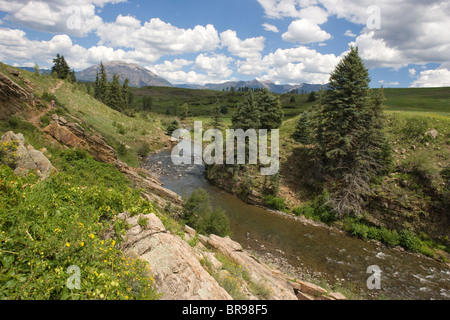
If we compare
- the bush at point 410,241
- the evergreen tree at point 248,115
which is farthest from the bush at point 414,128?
the evergreen tree at point 248,115

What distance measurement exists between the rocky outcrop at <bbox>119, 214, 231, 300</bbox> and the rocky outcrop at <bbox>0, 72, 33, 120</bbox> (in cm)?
1447

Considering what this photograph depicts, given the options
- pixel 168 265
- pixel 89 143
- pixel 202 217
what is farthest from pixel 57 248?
pixel 89 143

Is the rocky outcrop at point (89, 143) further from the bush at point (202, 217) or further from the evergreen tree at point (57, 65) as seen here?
the evergreen tree at point (57, 65)

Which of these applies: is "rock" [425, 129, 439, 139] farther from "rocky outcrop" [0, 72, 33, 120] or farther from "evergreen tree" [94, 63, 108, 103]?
"evergreen tree" [94, 63, 108, 103]

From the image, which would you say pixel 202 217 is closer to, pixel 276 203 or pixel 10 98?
pixel 276 203

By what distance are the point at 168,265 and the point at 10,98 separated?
17970mm

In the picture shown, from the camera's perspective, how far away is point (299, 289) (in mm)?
12680

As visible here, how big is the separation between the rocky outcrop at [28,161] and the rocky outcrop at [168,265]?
454 cm

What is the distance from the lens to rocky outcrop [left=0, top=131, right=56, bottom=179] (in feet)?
28.3

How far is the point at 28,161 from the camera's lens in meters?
9.04

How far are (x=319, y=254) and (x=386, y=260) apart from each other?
5563 millimetres

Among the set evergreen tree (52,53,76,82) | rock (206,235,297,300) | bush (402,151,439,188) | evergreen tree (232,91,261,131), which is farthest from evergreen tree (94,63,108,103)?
bush (402,151,439,188)
